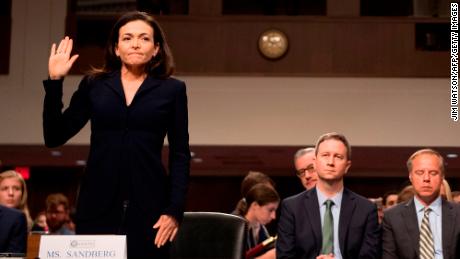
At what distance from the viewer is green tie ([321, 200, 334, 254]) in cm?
351

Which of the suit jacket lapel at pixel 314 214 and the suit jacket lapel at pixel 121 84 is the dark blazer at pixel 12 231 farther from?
the suit jacket lapel at pixel 121 84

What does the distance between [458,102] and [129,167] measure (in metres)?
8.25

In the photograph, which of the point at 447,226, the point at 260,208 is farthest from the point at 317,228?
the point at 260,208

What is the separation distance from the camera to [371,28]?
32.7 feet

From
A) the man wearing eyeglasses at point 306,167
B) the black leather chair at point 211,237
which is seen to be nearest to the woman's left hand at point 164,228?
the black leather chair at point 211,237

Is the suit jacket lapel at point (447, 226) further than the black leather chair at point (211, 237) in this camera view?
Yes

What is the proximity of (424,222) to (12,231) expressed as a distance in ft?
7.23

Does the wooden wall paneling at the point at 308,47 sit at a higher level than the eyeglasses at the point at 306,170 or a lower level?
higher

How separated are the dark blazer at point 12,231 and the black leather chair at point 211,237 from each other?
1341 mm

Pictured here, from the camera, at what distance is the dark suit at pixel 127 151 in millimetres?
2127

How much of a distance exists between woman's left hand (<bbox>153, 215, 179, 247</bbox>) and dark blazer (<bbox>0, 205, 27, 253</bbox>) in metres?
2.13

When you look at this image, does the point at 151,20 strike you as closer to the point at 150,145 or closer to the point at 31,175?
the point at 150,145

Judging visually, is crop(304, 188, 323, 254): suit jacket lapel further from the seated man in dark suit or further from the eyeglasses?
the eyeglasses

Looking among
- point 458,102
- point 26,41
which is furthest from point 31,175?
point 458,102
